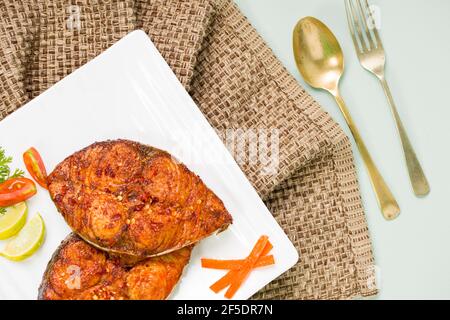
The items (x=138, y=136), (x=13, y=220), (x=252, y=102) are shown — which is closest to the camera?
(x=13, y=220)

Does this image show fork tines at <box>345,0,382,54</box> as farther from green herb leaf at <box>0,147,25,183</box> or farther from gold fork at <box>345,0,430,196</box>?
green herb leaf at <box>0,147,25,183</box>

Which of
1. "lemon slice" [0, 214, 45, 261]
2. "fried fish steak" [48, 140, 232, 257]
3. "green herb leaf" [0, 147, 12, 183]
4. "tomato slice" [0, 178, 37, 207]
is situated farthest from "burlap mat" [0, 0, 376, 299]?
"lemon slice" [0, 214, 45, 261]

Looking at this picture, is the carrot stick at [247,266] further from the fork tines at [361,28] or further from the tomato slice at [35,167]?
the fork tines at [361,28]

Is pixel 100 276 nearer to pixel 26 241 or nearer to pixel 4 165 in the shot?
pixel 26 241

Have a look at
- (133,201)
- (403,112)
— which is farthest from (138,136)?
(403,112)

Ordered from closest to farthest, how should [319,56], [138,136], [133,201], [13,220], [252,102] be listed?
[133,201], [13,220], [138,136], [252,102], [319,56]

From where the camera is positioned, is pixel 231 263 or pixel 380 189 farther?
pixel 380 189

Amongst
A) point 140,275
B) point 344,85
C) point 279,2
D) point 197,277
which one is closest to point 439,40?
point 344,85
